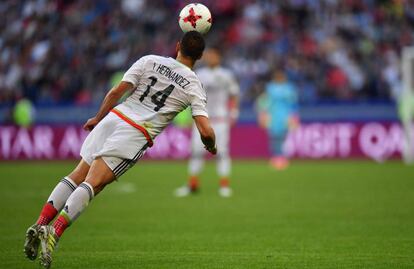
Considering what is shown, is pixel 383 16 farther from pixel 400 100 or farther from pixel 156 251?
pixel 156 251

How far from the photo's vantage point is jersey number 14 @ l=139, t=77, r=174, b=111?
8289 millimetres

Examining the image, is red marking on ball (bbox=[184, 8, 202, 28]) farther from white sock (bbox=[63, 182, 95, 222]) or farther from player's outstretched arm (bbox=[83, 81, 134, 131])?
white sock (bbox=[63, 182, 95, 222])

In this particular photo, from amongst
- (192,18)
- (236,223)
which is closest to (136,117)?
(192,18)

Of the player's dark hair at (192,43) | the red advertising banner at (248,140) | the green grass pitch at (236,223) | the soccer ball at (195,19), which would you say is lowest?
the green grass pitch at (236,223)

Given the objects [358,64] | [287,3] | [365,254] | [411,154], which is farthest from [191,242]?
[287,3]

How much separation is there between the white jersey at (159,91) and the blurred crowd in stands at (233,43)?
1868 cm

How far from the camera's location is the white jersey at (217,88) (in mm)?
16234

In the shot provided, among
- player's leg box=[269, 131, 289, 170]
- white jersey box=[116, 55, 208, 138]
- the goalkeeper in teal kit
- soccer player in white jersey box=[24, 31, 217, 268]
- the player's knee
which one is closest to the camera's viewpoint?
the player's knee

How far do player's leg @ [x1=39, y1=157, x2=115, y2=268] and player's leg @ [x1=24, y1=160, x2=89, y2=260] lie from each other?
0.50 ft

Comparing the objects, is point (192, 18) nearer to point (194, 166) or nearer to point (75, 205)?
point (75, 205)

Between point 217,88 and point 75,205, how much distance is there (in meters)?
8.70

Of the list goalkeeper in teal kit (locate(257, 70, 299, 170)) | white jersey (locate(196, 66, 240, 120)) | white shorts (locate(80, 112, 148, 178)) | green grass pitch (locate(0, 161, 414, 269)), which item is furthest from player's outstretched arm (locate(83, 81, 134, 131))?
goalkeeper in teal kit (locate(257, 70, 299, 170))

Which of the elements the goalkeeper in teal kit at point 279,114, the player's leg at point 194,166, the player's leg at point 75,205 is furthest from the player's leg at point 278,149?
the player's leg at point 75,205

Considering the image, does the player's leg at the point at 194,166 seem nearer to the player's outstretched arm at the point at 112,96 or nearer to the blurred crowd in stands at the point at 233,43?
the player's outstretched arm at the point at 112,96
